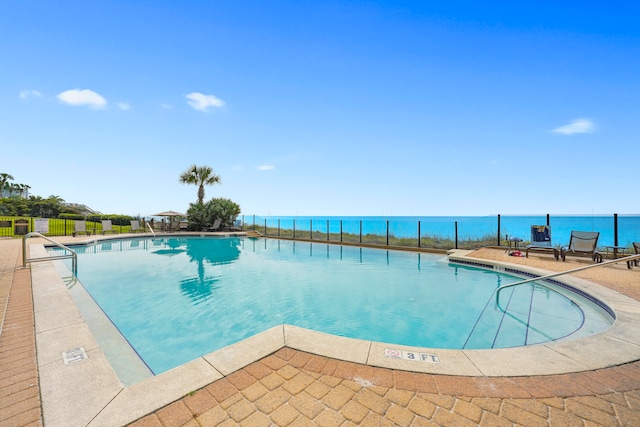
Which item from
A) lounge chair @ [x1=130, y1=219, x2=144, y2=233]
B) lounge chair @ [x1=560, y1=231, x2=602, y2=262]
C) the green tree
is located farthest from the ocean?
lounge chair @ [x1=130, y1=219, x2=144, y2=233]

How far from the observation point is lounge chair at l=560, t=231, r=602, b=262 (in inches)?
285

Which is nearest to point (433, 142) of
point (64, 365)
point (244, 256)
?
point (244, 256)

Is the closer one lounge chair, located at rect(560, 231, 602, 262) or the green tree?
lounge chair, located at rect(560, 231, 602, 262)

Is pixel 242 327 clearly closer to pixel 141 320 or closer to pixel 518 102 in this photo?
pixel 141 320

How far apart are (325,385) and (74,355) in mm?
2277

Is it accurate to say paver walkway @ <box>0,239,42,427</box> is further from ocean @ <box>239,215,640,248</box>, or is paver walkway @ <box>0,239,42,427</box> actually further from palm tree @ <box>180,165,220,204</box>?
palm tree @ <box>180,165,220,204</box>

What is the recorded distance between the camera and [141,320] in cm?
420

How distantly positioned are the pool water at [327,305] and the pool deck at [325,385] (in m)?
1.05

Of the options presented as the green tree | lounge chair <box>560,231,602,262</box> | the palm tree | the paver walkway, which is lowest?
the paver walkway

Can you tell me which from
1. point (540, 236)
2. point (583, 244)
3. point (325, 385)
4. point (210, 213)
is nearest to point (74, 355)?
point (325, 385)

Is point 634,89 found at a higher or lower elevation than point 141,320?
higher

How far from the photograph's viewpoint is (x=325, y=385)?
1902 millimetres

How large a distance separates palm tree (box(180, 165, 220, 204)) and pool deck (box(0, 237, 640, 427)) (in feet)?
62.3

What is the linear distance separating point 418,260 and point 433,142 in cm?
962
